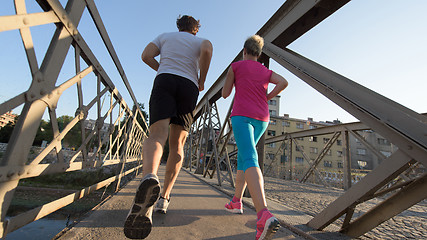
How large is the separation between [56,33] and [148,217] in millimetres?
1226

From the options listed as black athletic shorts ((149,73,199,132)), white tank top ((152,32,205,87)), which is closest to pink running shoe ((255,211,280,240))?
black athletic shorts ((149,73,199,132))

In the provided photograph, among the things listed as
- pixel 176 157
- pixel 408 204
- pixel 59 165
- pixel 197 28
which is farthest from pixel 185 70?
pixel 408 204

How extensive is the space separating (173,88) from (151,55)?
0.46 m

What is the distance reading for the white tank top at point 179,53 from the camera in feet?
5.62

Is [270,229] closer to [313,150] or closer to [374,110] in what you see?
[374,110]

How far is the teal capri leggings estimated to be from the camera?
1475 mm

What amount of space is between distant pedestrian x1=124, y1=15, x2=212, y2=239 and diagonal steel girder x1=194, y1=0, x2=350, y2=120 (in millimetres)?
1536

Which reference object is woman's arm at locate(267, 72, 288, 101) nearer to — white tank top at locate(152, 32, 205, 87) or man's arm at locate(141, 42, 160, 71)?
white tank top at locate(152, 32, 205, 87)

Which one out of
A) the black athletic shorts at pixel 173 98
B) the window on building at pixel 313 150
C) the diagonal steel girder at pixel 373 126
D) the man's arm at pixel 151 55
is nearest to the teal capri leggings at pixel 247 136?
the black athletic shorts at pixel 173 98

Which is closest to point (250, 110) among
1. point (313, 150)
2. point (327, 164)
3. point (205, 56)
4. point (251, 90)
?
point (251, 90)

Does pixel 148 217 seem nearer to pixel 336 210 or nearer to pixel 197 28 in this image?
pixel 336 210

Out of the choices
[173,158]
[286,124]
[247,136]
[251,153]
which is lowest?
[173,158]

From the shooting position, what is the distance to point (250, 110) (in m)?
1.67

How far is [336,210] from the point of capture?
1543 mm
